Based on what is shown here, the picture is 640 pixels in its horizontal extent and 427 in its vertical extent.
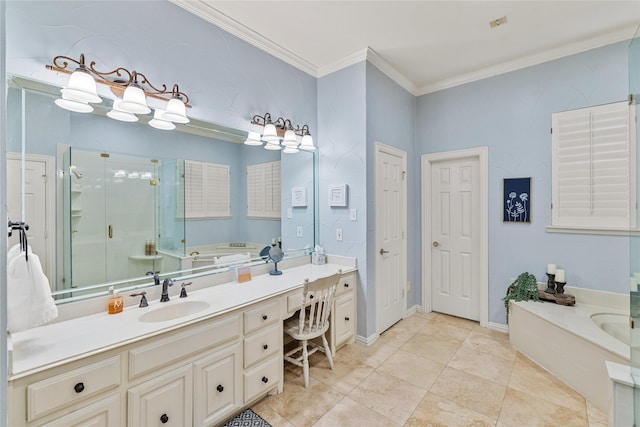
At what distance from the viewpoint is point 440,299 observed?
3.68 meters

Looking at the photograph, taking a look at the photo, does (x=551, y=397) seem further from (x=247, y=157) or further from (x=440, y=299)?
(x=247, y=157)

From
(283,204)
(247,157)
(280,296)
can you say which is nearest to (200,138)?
(247,157)

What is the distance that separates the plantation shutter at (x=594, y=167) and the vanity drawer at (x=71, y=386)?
367 centimetres

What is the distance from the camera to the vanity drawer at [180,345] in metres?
1.37

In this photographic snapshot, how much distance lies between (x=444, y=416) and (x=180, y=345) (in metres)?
1.76

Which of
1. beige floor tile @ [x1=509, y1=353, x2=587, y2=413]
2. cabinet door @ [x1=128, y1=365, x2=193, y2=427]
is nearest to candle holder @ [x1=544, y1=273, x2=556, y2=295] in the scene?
beige floor tile @ [x1=509, y1=353, x2=587, y2=413]

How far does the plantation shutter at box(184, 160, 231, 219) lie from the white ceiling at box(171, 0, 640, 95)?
1.18m

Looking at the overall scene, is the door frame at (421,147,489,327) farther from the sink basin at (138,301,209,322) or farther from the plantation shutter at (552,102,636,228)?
the sink basin at (138,301,209,322)

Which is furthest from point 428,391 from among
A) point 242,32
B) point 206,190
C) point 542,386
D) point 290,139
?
point 242,32

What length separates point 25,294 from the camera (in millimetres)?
1188

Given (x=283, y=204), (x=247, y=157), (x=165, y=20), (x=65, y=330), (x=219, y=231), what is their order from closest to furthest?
(x=65, y=330) → (x=165, y=20) → (x=219, y=231) → (x=247, y=157) → (x=283, y=204)

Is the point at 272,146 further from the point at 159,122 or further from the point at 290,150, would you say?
the point at 159,122

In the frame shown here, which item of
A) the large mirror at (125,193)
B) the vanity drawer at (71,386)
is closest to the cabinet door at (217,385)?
the vanity drawer at (71,386)

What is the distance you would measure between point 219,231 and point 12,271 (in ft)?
4.22
